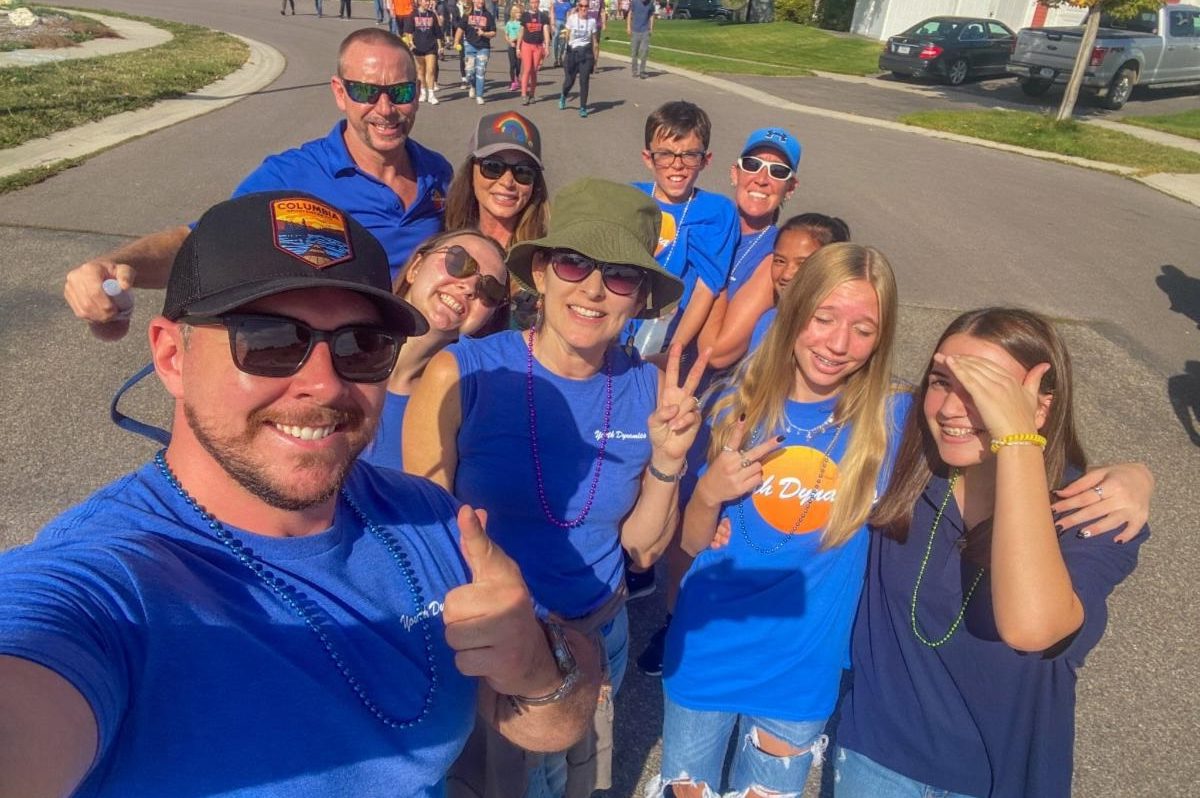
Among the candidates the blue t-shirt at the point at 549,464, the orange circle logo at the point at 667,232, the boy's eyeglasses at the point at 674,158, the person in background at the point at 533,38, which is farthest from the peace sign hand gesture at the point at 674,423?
the person in background at the point at 533,38

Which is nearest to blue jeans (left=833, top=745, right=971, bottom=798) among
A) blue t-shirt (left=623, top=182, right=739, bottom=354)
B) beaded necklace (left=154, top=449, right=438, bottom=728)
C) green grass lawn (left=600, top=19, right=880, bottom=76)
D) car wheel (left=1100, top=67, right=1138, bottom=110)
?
beaded necklace (left=154, top=449, right=438, bottom=728)

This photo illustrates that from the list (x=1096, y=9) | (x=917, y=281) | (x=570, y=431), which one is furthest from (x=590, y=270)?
(x=1096, y=9)

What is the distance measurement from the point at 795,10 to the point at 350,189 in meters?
36.7

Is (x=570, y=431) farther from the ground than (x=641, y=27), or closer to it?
closer to it

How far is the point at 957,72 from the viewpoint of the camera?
2155 cm

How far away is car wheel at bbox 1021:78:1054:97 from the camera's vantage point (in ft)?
63.2

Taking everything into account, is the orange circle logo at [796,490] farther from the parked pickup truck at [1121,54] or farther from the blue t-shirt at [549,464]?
the parked pickup truck at [1121,54]

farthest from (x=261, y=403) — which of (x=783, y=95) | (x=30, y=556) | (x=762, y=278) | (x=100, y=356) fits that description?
(x=783, y=95)

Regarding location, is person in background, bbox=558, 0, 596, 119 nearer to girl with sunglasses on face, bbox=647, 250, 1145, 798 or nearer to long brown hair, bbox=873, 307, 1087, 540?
girl with sunglasses on face, bbox=647, 250, 1145, 798

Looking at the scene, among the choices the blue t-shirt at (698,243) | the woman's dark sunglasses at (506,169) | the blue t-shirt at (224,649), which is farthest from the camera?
the blue t-shirt at (698,243)

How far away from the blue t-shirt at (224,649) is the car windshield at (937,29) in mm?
24892

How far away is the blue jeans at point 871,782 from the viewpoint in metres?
1.94

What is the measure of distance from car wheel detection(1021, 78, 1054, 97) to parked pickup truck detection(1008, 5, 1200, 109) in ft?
0.08

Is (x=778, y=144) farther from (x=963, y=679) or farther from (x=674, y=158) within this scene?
(x=963, y=679)
